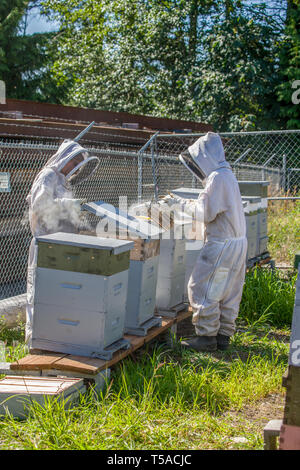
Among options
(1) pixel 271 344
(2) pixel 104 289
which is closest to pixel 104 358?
(2) pixel 104 289

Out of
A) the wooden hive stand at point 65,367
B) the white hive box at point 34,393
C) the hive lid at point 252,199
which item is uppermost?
the hive lid at point 252,199

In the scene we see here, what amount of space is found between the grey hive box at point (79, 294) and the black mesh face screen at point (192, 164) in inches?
54.5

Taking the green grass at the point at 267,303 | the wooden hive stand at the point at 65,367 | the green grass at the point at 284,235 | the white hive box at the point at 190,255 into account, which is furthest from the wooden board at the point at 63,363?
the green grass at the point at 284,235

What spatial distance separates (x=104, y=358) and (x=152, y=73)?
18.0 metres

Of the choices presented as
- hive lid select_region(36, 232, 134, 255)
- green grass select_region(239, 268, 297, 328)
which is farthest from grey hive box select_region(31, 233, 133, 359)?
green grass select_region(239, 268, 297, 328)

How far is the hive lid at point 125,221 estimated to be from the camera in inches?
180

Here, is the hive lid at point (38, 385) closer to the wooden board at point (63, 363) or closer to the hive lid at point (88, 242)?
the wooden board at point (63, 363)

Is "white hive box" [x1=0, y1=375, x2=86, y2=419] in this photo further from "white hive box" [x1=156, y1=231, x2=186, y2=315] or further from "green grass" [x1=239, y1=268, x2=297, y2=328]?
"green grass" [x1=239, y1=268, x2=297, y2=328]

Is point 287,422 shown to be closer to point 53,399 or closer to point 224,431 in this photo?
point 224,431

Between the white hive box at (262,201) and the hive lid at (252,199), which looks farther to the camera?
the white hive box at (262,201)

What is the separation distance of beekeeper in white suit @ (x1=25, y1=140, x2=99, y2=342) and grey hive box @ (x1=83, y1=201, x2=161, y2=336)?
207 millimetres

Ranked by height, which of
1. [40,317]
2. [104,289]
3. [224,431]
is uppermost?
[104,289]

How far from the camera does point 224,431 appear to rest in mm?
3516

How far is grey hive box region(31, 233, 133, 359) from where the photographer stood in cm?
385
